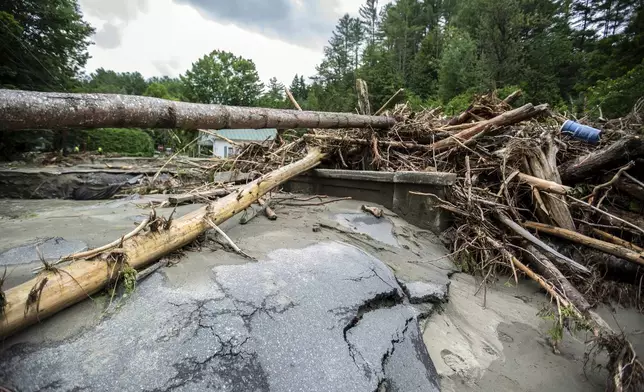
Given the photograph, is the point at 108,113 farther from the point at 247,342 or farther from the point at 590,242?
the point at 590,242

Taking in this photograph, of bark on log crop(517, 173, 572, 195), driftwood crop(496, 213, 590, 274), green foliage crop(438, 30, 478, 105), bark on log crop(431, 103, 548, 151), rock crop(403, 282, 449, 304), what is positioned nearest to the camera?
rock crop(403, 282, 449, 304)

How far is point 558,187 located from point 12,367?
13.5 ft

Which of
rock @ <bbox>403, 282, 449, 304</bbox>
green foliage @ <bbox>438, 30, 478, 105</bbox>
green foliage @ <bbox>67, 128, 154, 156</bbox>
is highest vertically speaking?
green foliage @ <bbox>438, 30, 478, 105</bbox>

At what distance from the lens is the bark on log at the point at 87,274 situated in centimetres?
126

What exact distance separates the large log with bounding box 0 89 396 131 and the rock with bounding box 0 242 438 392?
3.10 feet

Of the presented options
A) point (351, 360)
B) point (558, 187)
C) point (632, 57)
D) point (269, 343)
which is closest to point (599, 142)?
point (558, 187)

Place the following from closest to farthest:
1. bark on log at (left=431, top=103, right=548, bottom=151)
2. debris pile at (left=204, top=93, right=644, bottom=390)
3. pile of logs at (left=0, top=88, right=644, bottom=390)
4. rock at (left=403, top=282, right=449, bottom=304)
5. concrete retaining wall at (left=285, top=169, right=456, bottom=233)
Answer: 1. pile of logs at (left=0, top=88, right=644, bottom=390)
2. rock at (left=403, top=282, right=449, bottom=304)
3. debris pile at (left=204, top=93, right=644, bottom=390)
4. concrete retaining wall at (left=285, top=169, right=456, bottom=233)
5. bark on log at (left=431, top=103, right=548, bottom=151)

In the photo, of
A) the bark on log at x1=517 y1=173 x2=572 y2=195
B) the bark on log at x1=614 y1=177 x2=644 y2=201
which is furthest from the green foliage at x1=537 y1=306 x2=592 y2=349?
the bark on log at x1=614 y1=177 x2=644 y2=201

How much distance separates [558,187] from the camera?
3070mm

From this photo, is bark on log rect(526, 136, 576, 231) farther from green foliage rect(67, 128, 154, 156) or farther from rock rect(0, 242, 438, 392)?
green foliage rect(67, 128, 154, 156)

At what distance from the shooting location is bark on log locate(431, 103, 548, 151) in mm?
3809

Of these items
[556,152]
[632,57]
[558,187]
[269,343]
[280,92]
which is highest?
[280,92]

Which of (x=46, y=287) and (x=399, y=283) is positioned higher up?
(x=46, y=287)

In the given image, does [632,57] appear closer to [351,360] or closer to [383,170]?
[383,170]
